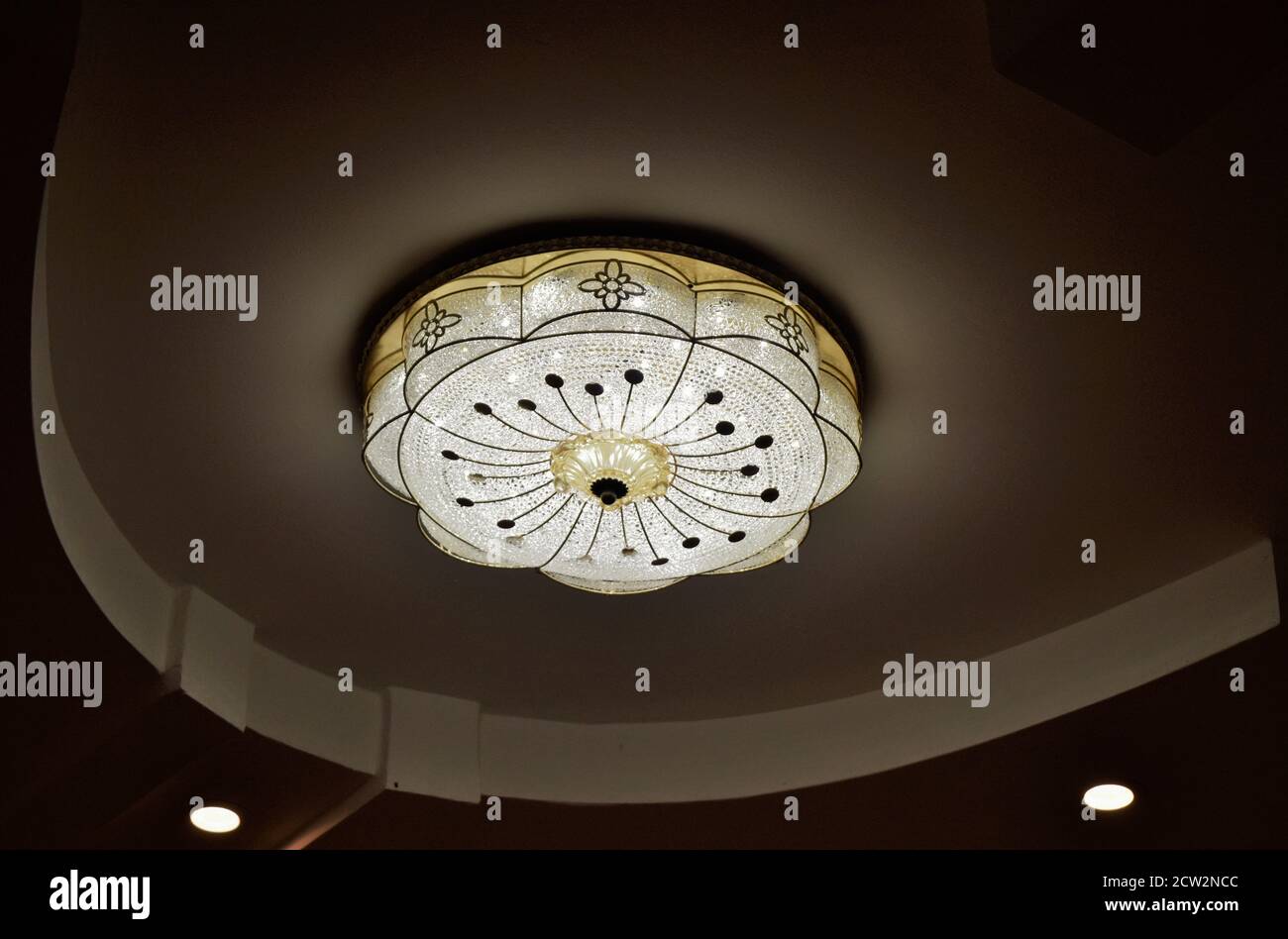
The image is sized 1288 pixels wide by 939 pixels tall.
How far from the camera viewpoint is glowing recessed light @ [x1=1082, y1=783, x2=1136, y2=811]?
4906 mm

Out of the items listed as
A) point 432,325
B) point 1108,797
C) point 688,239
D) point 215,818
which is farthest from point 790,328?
point 215,818

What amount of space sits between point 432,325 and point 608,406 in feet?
1.49

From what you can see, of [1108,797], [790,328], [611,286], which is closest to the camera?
→ [611,286]

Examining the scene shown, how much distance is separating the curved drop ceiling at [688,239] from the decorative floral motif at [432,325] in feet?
0.46

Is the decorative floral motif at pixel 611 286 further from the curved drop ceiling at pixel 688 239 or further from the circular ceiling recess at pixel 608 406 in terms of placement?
the curved drop ceiling at pixel 688 239

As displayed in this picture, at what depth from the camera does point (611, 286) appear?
12.2 ft

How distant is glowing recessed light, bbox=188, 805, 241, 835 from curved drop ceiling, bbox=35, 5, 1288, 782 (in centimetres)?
51

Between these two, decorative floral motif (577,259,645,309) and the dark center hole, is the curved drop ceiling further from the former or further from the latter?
the dark center hole

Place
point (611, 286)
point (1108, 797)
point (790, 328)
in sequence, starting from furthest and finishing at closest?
point (1108, 797) < point (790, 328) < point (611, 286)

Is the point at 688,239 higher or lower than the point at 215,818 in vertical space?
higher

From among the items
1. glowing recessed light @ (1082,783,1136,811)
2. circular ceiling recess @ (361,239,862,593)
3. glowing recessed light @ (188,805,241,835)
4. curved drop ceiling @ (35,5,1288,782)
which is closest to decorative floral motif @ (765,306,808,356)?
circular ceiling recess @ (361,239,862,593)

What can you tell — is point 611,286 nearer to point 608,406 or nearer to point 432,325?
point 608,406

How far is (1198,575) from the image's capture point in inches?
182

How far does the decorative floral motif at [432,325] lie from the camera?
12.4 feet
